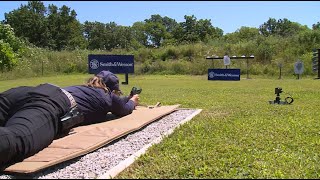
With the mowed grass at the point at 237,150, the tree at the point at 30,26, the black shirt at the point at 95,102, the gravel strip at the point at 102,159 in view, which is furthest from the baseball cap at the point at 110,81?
the tree at the point at 30,26

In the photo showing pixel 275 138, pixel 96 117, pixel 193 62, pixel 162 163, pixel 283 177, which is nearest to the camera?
pixel 283 177

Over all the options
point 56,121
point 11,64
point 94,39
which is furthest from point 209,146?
point 94,39

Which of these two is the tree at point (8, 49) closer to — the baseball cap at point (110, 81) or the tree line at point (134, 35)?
the tree line at point (134, 35)

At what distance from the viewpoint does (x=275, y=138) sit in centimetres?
519

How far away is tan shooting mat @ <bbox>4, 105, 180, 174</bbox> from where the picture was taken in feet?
12.3

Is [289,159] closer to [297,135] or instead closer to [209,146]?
[209,146]

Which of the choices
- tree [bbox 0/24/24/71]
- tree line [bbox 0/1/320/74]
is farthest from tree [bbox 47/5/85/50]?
tree [bbox 0/24/24/71]

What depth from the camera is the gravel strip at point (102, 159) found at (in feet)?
11.9

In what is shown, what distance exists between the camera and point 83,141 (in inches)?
184

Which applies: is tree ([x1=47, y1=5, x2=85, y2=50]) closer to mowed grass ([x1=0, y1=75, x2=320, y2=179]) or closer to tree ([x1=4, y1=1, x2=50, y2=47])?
tree ([x1=4, y1=1, x2=50, y2=47])

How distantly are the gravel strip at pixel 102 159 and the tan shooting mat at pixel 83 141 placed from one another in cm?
6

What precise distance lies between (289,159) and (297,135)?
4.64ft

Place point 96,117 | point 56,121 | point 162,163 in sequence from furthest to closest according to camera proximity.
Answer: point 96,117, point 56,121, point 162,163

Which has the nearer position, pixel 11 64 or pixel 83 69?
pixel 11 64
